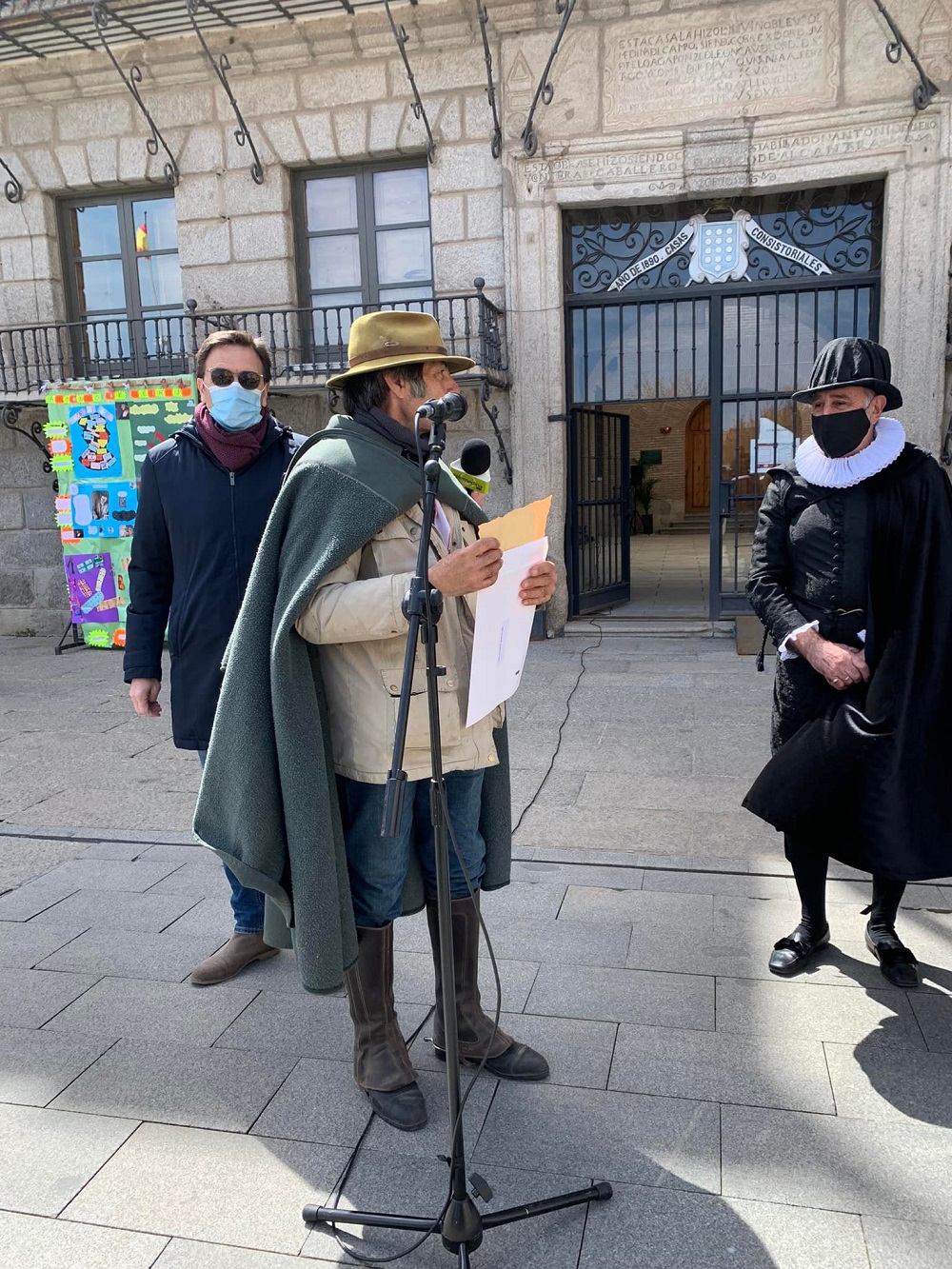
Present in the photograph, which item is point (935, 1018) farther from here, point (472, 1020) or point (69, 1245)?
point (69, 1245)

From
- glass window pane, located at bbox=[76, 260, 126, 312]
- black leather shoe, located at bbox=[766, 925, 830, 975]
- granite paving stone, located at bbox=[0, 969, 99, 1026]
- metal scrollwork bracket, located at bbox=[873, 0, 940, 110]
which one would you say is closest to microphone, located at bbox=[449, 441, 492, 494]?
black leather shoe, located at bbox=[766, 925, 830, 975]

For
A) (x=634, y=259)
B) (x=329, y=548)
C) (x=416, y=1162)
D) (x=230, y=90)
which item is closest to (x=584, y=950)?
(x=416, y=1162)

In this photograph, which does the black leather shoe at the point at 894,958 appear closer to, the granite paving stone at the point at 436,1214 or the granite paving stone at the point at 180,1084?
the granite paving stone at the point at 436,1214

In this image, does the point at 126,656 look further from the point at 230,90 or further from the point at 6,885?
the point at 230,90

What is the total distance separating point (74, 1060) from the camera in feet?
9.16

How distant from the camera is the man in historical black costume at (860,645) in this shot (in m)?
2.81

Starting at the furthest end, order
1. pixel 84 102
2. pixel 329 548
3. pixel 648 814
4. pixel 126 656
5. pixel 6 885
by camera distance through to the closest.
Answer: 1. pixel 84 102
2. pixel 648 814
3. pixel 6 885
4. pixel 126 656
5. pixel 329 548

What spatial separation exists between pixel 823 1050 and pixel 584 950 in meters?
0.85

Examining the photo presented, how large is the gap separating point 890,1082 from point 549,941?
46.2 inches

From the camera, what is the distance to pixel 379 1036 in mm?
2570

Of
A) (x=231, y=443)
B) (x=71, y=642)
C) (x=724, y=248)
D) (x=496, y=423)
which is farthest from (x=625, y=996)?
(x=71, y=642)

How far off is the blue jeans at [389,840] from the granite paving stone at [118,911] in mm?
1442

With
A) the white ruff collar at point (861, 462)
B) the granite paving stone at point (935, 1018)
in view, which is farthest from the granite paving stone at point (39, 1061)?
the white ruff collar at point (861, 462)

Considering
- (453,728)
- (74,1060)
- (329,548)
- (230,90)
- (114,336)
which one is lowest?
(74,1060)
